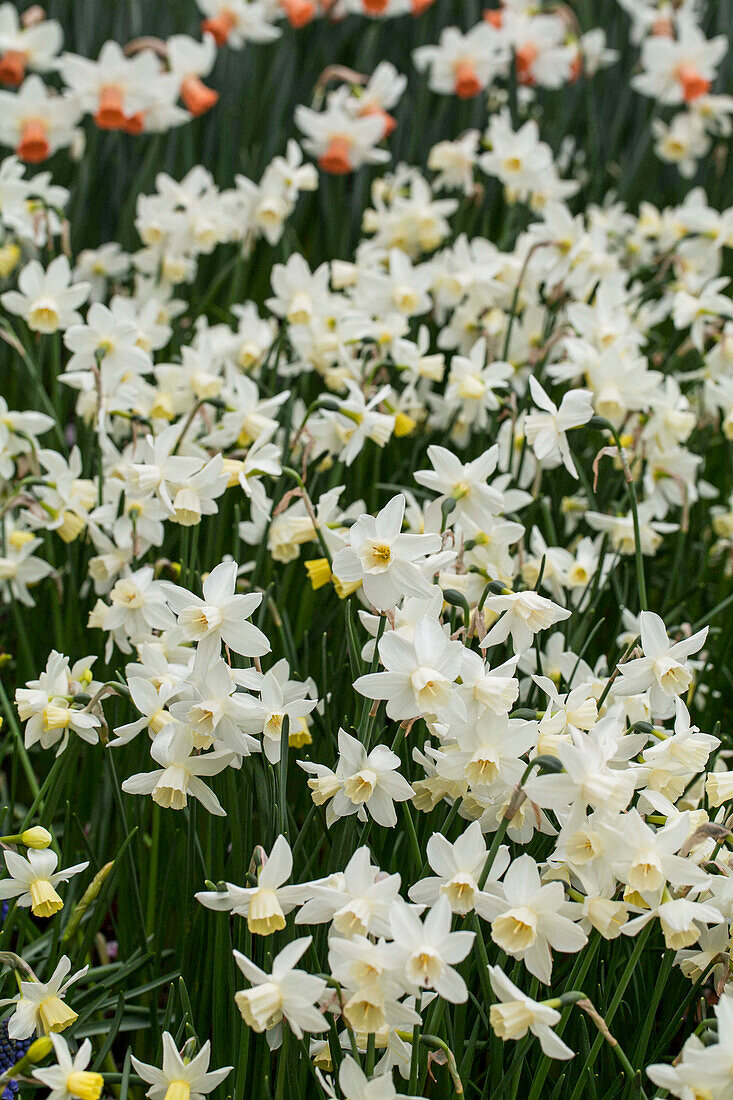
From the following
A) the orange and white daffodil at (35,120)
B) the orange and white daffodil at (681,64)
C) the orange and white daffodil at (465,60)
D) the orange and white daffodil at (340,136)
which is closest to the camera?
the orange and white daffodil at (35,120)

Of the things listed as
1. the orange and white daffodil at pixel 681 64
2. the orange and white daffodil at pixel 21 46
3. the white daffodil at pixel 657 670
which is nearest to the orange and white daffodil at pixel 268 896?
the white daffodil at pixel 657 670

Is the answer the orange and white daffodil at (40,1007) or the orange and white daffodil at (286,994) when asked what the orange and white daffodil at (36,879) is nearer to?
the orange and white daffodil at (40,1007)

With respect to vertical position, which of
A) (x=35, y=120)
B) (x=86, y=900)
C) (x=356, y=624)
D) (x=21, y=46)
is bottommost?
(x=86, y=900)

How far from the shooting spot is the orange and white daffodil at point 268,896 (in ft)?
4.15

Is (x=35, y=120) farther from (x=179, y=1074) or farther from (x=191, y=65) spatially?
(x=179, y=1074)

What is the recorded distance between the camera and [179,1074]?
1.32 metres

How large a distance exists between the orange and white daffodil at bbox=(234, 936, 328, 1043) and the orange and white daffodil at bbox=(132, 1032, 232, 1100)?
15 centimetres

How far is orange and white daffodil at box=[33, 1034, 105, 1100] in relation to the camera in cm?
124

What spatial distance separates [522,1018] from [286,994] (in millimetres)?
275

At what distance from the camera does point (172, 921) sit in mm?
1949

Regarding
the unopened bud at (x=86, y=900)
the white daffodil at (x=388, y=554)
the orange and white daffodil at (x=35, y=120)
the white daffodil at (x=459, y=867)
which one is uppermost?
A: the orange and white daffodil at (x=35, y=120)

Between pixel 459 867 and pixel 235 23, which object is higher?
pixel 235 23

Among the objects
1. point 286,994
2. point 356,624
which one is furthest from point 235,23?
point 286,994

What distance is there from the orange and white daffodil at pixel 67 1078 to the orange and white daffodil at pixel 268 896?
0.23 m
